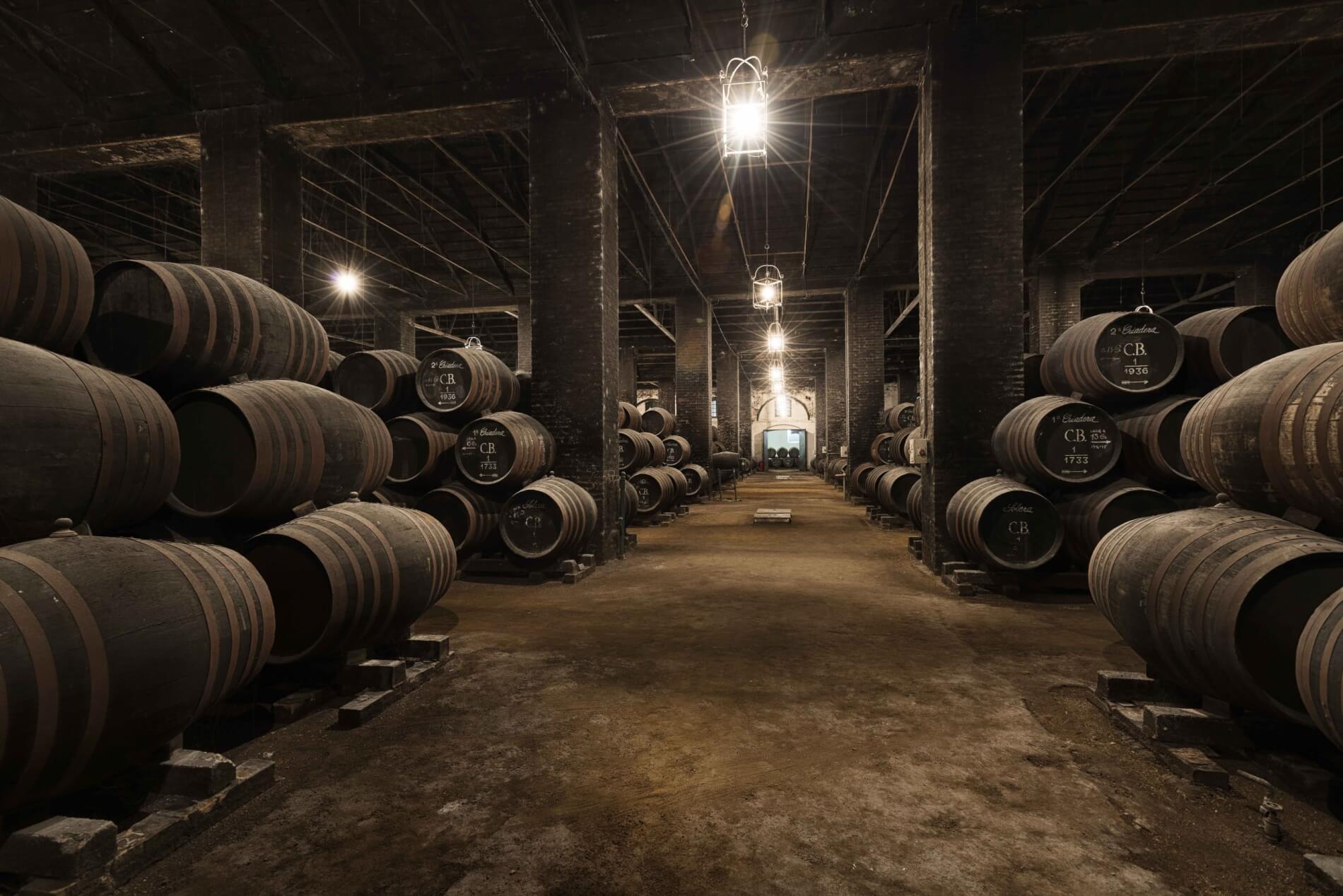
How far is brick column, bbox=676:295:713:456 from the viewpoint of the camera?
1619 centimetres

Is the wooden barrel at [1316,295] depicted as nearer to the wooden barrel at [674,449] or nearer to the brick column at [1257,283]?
the wooden barrel at [674,449]

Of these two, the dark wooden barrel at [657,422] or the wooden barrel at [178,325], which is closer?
the wooden barrel at [178,325]

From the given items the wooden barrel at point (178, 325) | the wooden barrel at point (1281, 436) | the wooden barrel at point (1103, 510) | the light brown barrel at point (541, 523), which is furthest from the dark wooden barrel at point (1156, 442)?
the wooden barrel at point (178, 325)

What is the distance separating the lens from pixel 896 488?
33.3 feet

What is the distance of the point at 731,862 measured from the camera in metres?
1.97

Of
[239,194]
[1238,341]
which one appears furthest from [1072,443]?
[239,194]

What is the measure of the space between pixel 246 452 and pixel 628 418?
8.79 meters

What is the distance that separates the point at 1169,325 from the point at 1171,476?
1412mm

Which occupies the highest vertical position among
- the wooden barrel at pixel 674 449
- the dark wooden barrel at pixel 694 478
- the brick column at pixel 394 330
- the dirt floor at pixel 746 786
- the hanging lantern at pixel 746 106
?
the brick column at pixel 394 330

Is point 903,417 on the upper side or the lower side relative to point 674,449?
upper

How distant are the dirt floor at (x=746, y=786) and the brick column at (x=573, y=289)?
3278mm

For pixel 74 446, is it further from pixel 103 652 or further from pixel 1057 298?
pixel 1057 298

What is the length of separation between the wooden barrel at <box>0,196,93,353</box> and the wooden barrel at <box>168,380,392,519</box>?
64 centimetres

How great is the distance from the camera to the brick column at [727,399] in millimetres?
20375
